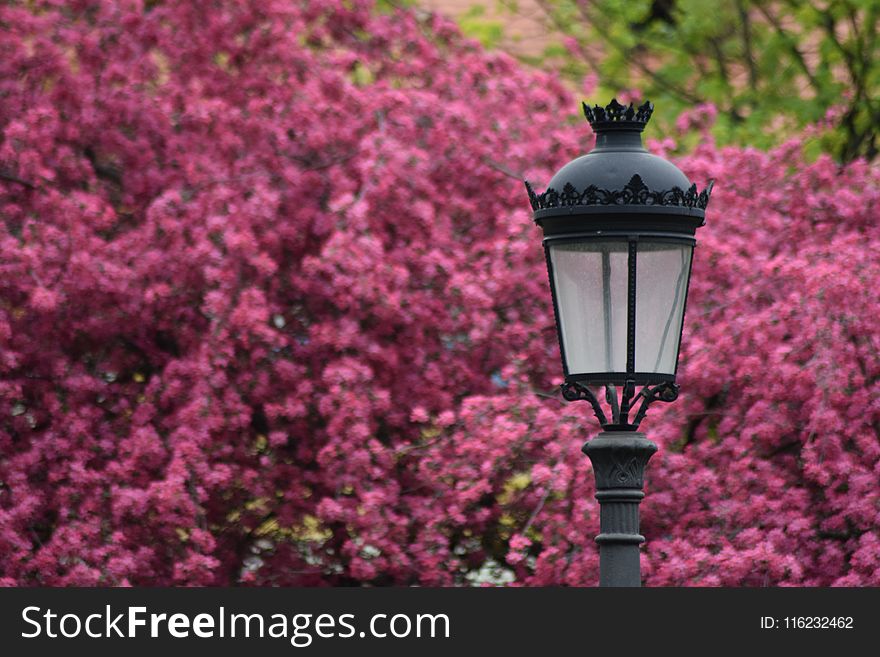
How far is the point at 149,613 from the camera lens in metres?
6.70

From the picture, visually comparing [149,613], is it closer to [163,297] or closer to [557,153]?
[163,297]

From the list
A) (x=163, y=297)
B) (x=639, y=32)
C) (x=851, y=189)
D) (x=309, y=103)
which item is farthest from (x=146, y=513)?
(x=639, y=32)

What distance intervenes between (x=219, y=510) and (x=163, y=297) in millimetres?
1357

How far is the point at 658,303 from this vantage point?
5691 millimetres

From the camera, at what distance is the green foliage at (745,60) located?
47.7ft

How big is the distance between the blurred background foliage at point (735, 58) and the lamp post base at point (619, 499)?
26.3 feet

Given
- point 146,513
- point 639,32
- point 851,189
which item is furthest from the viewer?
point 639,32

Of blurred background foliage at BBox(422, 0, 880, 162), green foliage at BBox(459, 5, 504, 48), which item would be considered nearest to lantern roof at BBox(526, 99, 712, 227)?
blurred background foliage at BBox(422, 0, 880, 162)

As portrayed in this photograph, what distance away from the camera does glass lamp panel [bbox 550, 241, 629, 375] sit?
5.65 m

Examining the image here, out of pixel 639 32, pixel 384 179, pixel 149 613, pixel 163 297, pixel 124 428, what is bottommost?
pixel 149 613

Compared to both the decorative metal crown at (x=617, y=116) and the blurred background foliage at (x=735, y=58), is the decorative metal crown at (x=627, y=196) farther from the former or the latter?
the blurred background foliage at (x=735, y=58)

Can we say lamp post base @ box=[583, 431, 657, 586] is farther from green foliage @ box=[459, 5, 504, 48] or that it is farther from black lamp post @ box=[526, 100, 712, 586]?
green foliage @ box=[459, 5, 504, 48]

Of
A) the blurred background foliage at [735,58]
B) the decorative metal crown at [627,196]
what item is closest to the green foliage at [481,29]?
the blurred background foliage at [735,58]

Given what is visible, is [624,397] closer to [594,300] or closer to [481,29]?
[594,300]
